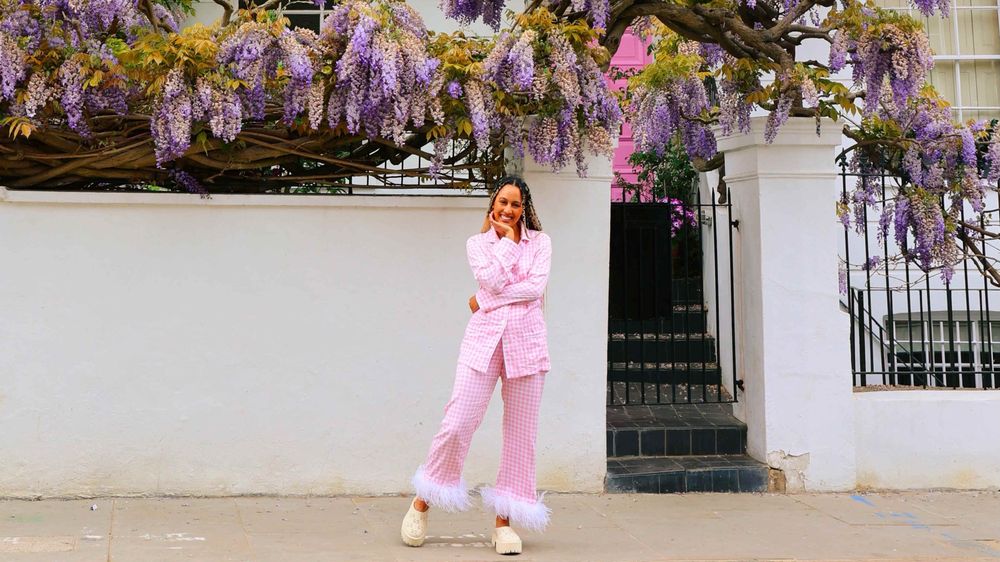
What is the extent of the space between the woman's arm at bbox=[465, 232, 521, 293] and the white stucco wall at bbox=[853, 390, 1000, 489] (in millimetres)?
3309

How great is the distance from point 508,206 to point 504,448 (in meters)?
1.25

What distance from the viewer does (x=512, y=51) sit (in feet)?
19.3

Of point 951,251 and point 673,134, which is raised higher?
point 673,134

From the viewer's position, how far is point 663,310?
7.82 m

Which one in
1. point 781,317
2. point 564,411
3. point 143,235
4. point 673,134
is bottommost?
point 564,411

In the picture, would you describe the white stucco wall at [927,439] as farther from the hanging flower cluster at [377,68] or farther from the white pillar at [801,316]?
the hanging flower cluster at [377,68]

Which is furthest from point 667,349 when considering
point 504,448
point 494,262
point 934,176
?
point 494,262

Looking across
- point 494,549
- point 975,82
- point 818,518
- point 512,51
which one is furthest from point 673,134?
point 975,82

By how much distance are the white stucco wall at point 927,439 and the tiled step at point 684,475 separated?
0.83 meters

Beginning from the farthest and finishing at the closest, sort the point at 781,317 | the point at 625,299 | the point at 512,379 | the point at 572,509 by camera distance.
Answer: the point at 625,299 → the point at 781,317 → the point at 572,509 → the point at 512,379

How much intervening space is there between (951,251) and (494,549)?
4234 mm

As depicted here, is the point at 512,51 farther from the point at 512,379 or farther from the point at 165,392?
the point at 165,392

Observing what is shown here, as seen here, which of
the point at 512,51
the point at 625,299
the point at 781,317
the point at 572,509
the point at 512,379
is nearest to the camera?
the point at 512,379

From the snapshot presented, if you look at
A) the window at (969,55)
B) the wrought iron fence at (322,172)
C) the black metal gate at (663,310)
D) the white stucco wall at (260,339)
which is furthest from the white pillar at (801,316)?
the window at (969,55)
